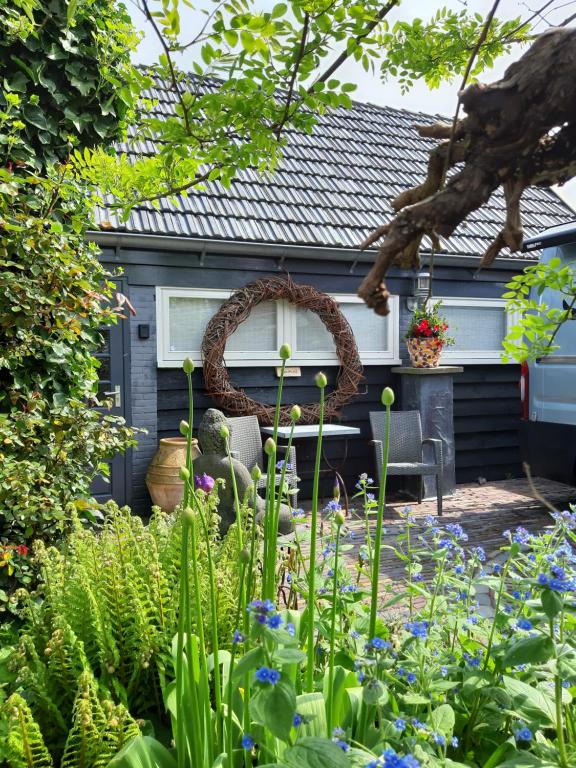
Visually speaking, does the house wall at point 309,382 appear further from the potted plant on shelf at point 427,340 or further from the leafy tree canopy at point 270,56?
the leafy tree canopy at point 270,56

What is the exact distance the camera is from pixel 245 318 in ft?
19.5

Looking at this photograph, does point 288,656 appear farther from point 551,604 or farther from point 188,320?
point 188,320

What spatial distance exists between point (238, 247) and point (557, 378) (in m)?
3.00

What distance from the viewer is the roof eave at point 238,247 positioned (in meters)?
5.29

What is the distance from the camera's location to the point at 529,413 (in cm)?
538

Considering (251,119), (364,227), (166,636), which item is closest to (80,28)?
(251,119)

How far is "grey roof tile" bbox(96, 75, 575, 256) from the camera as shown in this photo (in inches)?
229

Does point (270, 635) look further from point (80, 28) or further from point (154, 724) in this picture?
point (80, 28)

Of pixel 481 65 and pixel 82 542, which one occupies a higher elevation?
pixel 481 65

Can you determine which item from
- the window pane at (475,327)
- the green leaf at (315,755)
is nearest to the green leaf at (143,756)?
the green leaf at (315,755)

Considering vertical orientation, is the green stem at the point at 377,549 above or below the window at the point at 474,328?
below

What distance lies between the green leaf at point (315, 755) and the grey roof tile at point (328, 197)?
4599 mm

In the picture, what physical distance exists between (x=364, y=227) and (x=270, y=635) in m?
6.17

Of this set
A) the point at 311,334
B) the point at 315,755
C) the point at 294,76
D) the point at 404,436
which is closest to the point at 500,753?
the point at 315,755
